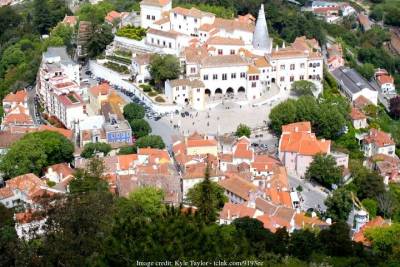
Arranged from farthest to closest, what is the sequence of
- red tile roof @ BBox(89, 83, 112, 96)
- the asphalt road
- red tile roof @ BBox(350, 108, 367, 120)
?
red tile roof @ BBox(350, 108, 367, 120) → red tile roof @ BBox(89, 83, 112, 96) → the asphalt road

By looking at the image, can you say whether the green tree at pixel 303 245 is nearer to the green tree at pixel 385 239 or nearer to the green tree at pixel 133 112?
the green tree at pixel 385 239

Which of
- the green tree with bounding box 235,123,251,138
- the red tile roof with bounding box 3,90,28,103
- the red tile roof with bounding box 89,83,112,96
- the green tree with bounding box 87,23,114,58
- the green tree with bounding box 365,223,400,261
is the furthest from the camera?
the green tree with bounding box 87,23,114,58

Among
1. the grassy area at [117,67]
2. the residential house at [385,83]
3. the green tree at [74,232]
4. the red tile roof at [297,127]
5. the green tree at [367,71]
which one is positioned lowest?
the residential house at [385,83]

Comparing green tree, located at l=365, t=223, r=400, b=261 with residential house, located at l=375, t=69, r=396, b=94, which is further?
residential house, located at l=375, t=69, r=396, b=94

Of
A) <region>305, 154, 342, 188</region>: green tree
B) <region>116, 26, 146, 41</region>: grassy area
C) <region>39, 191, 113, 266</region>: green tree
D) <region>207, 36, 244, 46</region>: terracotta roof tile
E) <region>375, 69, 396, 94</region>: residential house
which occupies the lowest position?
<region>375, 69, 396, 94</region>: residential house

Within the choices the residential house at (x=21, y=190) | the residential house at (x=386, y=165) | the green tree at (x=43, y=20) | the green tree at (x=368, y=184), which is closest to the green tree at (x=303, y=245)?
the green tree at (x=368, y=184)

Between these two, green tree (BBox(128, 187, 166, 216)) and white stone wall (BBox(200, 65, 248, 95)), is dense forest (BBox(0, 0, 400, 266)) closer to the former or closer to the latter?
green tree (BBox(128, 187, 166, 216))

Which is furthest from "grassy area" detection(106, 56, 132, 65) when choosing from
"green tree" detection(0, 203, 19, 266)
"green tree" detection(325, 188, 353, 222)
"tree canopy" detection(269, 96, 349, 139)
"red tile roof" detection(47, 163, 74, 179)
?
"green tree" detection(0, 203, 19, 266)
